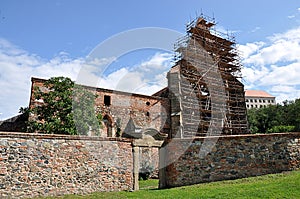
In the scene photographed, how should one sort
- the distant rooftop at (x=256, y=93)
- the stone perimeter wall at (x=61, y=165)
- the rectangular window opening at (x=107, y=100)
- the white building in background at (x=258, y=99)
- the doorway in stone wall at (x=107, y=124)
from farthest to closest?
the distant rooftop at (x=256, y=93) → the white building in background at (x=258, y=99) → the rectangular window opening at (x=107, y=100) → the doorway in stone wall at (x=107, y=124) → the stone perimeter wall at (x=61, y=165)

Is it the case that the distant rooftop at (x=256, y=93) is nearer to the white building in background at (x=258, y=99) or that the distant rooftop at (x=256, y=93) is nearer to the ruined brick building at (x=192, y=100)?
the white building in background at (x=258, y=99)

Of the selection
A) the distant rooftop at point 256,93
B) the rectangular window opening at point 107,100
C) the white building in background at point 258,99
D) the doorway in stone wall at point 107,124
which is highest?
the distant rooftop at point 256,93

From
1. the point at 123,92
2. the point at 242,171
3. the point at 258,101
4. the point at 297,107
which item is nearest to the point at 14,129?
the point at 123,92

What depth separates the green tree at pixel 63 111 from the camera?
622 inches

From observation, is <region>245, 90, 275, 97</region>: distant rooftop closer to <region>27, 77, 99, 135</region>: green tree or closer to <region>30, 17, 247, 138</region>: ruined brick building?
<region>30, 17, 247, 138</region>: ruined brick building

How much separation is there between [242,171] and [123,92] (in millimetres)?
15435

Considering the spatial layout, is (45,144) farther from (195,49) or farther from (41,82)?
(195,49)

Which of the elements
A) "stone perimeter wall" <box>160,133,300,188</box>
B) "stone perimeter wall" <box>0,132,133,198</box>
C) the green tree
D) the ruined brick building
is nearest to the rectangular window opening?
the ruined brick building

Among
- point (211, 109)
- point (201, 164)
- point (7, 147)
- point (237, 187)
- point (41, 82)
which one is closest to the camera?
point (237, 187)

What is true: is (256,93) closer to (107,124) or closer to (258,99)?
(258,99)

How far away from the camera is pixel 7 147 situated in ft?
30.2

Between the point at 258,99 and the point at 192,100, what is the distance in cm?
6875

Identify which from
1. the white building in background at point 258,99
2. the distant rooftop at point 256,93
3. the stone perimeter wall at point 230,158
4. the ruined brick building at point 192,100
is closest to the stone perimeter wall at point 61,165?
→ the stone perimeter wall at point 230,158

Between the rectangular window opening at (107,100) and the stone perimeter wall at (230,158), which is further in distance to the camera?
the rectangular window opening at (107,100)
